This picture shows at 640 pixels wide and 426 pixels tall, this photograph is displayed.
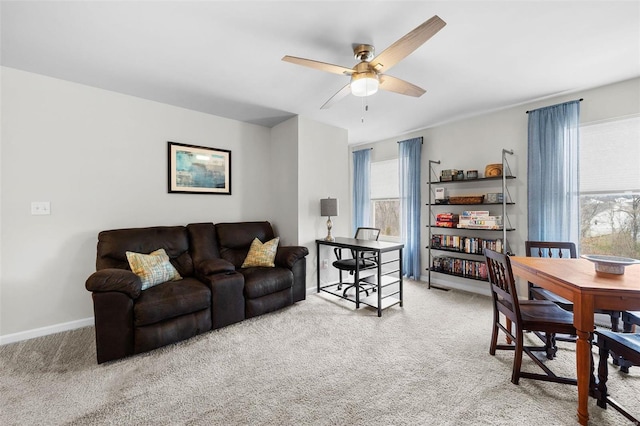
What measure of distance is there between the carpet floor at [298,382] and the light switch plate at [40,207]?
1.22m

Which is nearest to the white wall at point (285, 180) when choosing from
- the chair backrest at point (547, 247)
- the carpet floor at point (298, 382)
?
the carpet floor at point (298, 382)

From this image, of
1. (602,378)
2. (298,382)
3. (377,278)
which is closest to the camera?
(602,378)

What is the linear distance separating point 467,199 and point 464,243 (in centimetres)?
63

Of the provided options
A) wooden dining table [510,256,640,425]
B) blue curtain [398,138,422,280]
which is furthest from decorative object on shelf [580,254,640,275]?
blue curtain [398,138,422,280]

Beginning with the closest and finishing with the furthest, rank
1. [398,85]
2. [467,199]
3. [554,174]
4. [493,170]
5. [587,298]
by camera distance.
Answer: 1. [587,298]
2. [398,85]
3. [554,174]
4. [493,170]
5. [467,199]

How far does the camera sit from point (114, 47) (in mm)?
2182

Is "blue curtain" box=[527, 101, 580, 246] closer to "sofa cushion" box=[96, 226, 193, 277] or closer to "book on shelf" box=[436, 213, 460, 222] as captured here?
"book on shelf" box=[436, 213, 460, 222]

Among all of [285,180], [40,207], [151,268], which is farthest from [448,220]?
[40,207]

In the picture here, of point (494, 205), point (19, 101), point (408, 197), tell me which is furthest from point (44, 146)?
point (494, 205)

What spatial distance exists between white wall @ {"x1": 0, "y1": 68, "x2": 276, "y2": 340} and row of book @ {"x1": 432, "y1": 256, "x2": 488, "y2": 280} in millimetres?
3621

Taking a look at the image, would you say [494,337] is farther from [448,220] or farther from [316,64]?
[316,64]

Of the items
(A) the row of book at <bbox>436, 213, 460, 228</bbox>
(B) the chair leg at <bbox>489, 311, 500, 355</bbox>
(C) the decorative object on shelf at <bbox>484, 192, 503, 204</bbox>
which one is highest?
(C) the decorative object on shelf at <bbox>484, 192, 503, 204</bbox>

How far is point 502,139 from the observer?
3.67 meters

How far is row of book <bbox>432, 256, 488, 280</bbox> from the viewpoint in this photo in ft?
11.8
